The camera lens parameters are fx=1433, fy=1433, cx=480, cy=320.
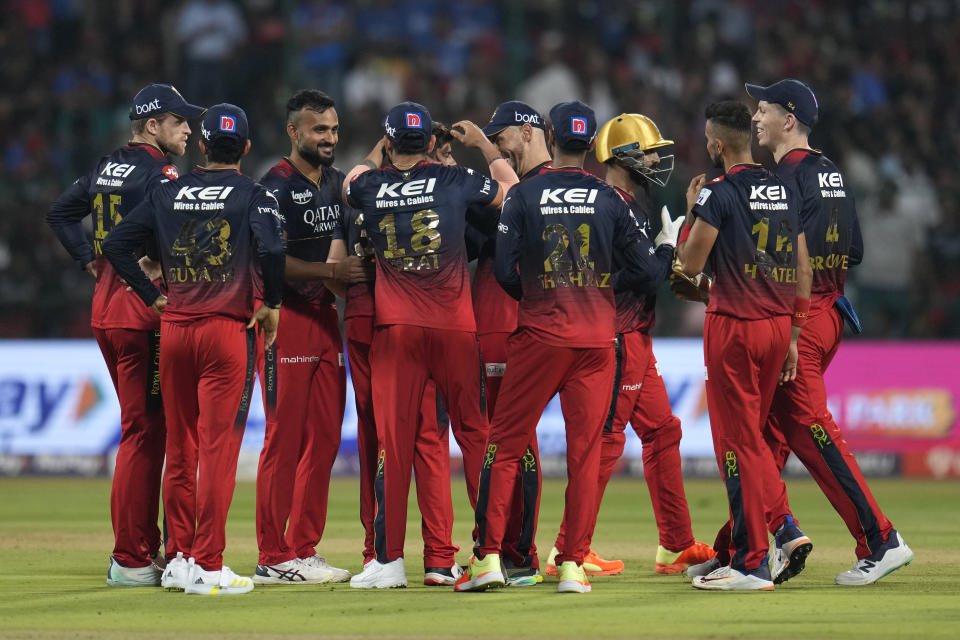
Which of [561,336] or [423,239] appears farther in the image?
[423,239]

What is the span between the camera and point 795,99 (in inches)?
368

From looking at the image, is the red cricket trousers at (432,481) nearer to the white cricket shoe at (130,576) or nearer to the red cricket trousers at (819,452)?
the white cricket shoe at (130,576)

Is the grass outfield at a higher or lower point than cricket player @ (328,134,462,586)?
lower

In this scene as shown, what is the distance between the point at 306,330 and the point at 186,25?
14.1 m

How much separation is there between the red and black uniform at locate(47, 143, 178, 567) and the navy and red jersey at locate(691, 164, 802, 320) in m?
3.48

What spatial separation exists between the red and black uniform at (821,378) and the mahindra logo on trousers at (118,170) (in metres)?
4.22

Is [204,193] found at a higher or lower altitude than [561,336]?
higher

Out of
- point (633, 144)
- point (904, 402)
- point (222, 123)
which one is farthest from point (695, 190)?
point (904, 402)

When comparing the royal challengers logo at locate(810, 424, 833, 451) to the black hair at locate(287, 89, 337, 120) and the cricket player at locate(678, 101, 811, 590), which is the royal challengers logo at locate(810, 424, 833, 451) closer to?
the cricket player at locate(678, 101, 811, 590)

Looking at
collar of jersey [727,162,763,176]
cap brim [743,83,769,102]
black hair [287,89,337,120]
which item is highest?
cap brim [743,83,769,102]

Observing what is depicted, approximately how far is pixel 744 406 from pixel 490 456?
156cm

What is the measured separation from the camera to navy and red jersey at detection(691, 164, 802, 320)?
28.3 ft

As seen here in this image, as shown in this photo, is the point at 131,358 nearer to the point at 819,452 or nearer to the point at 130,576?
the point at 130,576

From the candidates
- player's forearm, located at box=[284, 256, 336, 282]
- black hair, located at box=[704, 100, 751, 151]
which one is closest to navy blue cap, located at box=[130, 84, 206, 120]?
player's forearm, located at box=[284, 256, 336, 282]
